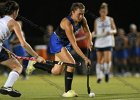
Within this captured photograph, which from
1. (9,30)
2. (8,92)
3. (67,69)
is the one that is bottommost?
(8,92)

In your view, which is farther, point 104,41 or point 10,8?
point 104,41

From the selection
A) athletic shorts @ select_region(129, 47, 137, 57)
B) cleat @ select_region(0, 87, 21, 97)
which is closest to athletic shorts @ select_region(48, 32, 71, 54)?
cleat @ select_region(0, 87, 21, 97)

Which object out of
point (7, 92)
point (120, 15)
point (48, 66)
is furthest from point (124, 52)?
point (7, 92)

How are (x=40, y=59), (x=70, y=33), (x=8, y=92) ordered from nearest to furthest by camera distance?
(x=40, y=59) → (x=8, y=92) → (x=70, y=33)

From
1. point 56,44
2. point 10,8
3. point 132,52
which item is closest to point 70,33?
point 56,44

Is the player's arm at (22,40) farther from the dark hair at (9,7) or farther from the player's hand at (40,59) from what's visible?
the dark hair at (9,7)

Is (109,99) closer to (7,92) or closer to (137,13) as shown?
(7,92)

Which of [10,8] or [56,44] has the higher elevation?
[10,8]

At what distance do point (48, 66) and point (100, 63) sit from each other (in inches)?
196

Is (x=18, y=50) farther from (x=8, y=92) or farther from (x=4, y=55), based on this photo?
(x=8, y=92)

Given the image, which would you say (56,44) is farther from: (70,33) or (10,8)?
(10,8)

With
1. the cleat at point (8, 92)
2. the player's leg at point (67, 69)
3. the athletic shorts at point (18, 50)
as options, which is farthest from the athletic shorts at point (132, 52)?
the cleat at point (8, 92)

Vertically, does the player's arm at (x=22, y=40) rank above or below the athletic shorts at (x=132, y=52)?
below

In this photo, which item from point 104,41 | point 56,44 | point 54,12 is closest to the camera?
Result: point 56,44
